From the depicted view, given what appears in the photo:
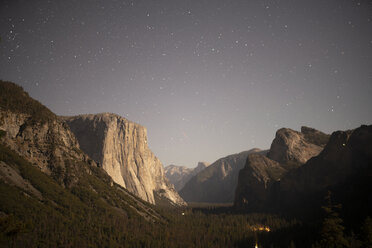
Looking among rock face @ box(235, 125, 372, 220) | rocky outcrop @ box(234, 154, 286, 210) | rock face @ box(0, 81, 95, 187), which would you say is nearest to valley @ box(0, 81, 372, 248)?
rock face @ box(0, 81, 95, 187)

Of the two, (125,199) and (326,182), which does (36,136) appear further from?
Result: (326,182)

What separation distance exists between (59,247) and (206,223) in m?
91.7

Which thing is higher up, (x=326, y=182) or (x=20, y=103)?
(x=20, y=103)

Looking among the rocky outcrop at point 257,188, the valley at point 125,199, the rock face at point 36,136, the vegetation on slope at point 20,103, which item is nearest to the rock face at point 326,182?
the rocky outcrop at point 257,188

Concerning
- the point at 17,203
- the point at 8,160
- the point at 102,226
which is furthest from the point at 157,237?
the point at 8,160

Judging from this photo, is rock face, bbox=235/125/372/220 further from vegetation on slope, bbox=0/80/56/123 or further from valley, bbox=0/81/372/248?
vegetation on slope, bbox=0/80/56/123

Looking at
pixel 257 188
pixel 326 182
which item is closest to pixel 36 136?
pixel 257 188

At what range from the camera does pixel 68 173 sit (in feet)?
453

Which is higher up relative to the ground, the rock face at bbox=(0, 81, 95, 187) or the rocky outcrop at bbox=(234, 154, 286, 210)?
the rock face at bbox=(0, 81, 95, 187)

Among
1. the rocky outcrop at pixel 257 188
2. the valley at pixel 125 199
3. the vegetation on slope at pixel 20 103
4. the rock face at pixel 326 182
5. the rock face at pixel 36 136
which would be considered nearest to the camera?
the valley at pixel 125 199

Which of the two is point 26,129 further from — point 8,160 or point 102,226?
point 102,226

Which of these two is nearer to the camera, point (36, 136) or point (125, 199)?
point (36, 136)

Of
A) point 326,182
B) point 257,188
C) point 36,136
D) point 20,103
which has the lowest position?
point 257,188

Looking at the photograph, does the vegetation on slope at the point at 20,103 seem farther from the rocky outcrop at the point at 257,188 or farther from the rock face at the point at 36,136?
the rocky outcrop at the point at 257,188
